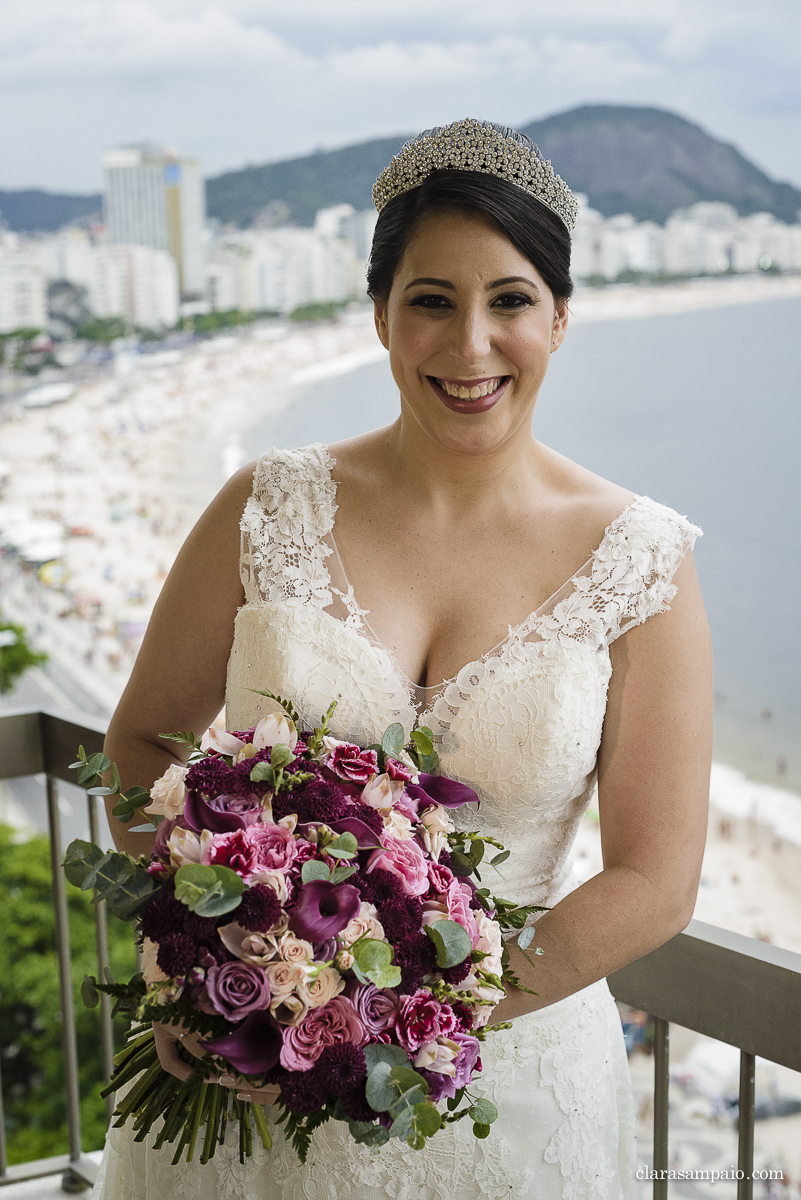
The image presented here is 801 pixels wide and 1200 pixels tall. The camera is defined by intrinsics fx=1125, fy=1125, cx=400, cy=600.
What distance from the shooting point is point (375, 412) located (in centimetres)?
3962

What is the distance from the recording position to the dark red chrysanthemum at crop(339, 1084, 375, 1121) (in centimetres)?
112

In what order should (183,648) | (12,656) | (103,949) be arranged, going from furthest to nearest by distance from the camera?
(12,656) → (103,949) → (183,648)

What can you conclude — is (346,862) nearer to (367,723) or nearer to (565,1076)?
(367,723)

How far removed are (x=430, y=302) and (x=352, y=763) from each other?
69cm

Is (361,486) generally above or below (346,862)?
above

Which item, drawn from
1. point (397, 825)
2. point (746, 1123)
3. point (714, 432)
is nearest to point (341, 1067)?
point (397, 825)

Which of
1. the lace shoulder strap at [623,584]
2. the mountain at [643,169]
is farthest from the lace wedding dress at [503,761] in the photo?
the mountain at [643,169]

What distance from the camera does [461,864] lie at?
134 cm

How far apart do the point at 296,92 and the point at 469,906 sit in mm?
44104

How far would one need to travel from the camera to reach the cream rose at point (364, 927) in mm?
1151

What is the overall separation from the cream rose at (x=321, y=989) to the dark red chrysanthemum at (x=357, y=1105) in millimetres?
89

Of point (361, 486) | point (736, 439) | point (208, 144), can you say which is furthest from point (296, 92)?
point (361, 486)

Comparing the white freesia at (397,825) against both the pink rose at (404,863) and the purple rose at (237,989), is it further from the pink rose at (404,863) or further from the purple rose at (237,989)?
the purple rose at (237,989)

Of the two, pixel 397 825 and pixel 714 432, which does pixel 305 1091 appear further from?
pixel 714 432
